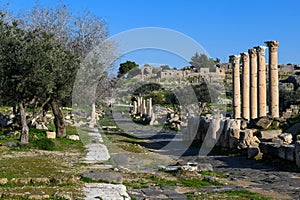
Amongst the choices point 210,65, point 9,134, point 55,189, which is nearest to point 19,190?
point 55,189

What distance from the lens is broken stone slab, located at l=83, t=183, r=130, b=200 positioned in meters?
9.35

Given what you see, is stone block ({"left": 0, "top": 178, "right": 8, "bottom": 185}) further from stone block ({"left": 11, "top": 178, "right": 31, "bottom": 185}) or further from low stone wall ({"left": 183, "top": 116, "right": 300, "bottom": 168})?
low stone wall ({"left": 183, "top": 116, "right": 300, "bottom": 168})

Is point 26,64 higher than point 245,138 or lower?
higher

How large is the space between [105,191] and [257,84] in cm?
2312

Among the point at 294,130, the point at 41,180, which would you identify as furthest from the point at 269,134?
the point at 41,180

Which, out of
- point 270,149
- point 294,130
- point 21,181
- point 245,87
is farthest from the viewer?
point 245,87

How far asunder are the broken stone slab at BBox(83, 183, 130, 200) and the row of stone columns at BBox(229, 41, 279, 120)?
19952 millimetres

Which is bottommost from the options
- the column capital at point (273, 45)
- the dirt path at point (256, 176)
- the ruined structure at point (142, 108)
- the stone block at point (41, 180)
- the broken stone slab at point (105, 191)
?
the dirt path at point (256, 176)

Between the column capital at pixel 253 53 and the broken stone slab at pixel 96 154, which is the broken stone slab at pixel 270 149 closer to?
the broken stone slab at pixel 96 154

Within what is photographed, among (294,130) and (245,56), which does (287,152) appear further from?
(245,56)

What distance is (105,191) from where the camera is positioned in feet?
32.8

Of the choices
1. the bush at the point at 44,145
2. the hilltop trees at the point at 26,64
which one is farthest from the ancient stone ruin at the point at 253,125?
the hilltop trees at the point at 26,64

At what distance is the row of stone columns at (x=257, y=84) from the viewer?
96.9 feet

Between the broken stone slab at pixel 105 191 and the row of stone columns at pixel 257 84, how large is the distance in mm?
19952
